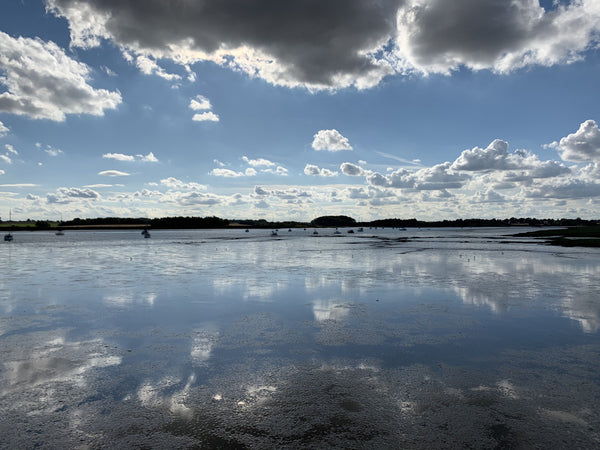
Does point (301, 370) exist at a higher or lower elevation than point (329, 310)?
higher

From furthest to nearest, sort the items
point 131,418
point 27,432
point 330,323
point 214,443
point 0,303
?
point 0,303, point 330,323, point 131,418, point 27,432, point 214,443

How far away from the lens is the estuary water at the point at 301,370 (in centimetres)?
793

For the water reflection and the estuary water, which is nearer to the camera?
the estuary water

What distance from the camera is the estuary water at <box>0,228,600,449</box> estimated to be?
793cm

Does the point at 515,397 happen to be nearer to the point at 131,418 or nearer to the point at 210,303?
the point at 131,418

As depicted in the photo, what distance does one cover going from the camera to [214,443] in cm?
745

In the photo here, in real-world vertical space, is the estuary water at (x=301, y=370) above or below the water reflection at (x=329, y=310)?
above

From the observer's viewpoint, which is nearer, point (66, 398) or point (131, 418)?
point (131, 418)

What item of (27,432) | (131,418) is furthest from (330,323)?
(27,432)

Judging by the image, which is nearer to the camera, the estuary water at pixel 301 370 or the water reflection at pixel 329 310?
the estuary water at pixel 301 370

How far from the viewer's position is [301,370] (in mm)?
11523

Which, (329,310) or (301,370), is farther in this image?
(329,310)

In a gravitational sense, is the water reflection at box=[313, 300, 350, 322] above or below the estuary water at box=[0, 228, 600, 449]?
below

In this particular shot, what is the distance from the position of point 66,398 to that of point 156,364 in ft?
9.45
